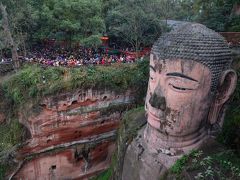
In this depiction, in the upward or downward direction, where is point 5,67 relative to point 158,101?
downward

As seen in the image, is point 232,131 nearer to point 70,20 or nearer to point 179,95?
point 179,95

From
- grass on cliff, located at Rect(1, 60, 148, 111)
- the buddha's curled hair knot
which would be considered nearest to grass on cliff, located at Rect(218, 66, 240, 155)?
the buddha's curled hair knot

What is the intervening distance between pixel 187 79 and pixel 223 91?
1.20m

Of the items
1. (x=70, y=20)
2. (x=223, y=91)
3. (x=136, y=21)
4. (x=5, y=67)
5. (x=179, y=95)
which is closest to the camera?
(x=179, y=95)

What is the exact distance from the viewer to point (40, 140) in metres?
13.2

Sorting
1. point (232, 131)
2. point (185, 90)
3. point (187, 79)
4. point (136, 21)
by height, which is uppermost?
point (136, 21)

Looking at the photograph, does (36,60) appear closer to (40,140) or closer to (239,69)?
(40,140)

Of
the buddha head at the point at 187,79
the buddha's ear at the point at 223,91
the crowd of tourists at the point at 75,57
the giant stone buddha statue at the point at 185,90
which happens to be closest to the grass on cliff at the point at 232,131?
the buddha's ear at the point at 223,91

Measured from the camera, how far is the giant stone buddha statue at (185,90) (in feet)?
20.4

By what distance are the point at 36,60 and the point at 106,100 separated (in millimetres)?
4996

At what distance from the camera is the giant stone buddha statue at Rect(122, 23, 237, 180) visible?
6227mm

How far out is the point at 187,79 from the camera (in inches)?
244

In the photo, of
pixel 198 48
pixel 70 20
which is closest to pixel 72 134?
pixel 70 20

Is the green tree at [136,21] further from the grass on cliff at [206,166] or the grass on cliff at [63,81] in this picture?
the grass on cliff at [206,166]
